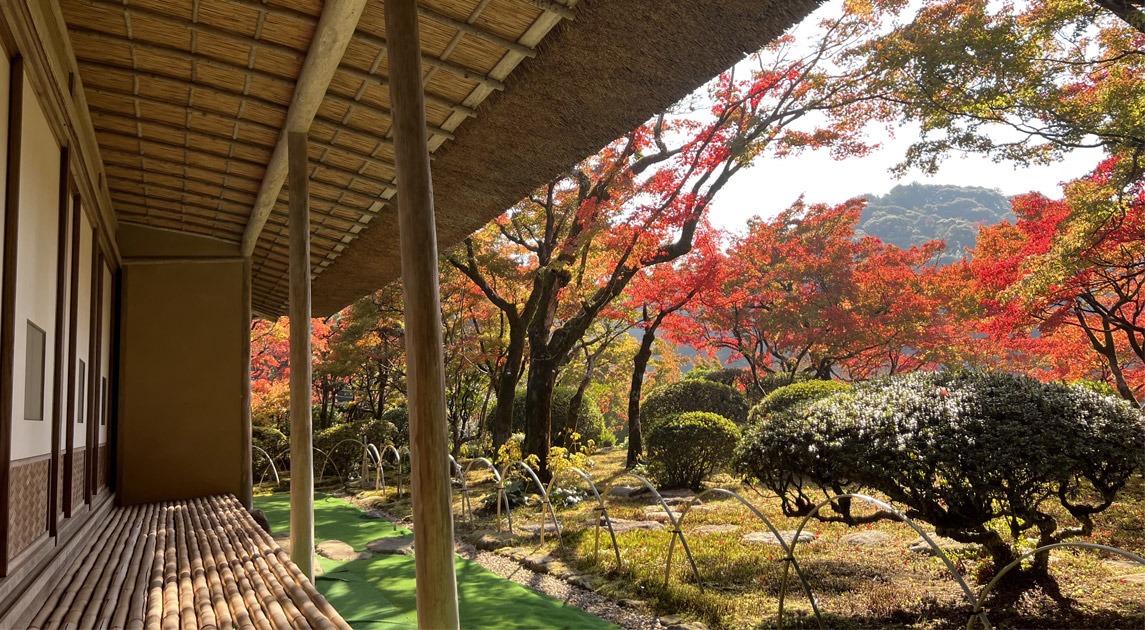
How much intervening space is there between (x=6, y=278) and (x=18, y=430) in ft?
2.44

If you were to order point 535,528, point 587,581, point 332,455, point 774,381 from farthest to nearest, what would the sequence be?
point 774,381
point 332,455
point 535,528
point 587,581

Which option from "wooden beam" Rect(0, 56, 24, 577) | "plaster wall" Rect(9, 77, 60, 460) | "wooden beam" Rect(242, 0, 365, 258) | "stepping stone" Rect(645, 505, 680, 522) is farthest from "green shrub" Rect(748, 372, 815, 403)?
"wooden beam" Rect(0, 56, 24, 577)

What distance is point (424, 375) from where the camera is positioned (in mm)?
2801

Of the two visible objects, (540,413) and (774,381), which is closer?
(540,413)

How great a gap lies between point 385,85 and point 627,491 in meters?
6.99

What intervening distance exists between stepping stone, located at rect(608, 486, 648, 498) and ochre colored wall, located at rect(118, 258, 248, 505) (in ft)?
14.8

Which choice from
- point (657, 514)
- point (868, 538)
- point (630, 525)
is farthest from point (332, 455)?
point (868, 538)

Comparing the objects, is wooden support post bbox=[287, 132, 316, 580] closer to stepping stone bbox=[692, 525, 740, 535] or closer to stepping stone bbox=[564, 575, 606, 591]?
stepping stone bbox=[564, 575, 606, 591]

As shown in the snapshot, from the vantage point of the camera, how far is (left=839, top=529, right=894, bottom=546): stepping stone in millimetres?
6230

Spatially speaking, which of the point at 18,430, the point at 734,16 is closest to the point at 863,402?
the point at 734,16

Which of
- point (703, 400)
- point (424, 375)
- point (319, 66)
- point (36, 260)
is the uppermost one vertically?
point (319, 66)

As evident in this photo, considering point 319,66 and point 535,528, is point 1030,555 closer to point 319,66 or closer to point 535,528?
point 319,66

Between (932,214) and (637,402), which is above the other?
(932,214)

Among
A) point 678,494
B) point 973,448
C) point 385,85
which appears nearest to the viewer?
point 385,85
